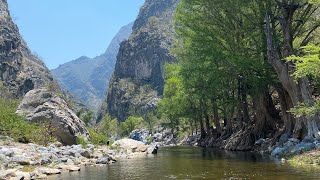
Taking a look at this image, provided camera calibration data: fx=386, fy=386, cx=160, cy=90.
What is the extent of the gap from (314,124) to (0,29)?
17663 cm

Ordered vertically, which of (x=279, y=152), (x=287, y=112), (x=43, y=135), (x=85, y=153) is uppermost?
(x=287, y=112)

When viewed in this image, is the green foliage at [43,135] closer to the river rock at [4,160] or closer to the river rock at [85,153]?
the river rock at [85,153]

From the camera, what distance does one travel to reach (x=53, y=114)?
121 ft

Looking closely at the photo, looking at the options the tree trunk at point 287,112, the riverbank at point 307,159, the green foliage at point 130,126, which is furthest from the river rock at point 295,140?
the green foliage at point 130,126

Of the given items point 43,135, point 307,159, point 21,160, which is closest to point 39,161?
point 21,160

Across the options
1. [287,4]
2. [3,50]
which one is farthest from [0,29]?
[287,4]

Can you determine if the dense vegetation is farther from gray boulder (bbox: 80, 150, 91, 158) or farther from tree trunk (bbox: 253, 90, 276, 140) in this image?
gray boulder (bbox: 80, 150, 91, 158)

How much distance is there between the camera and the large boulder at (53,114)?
36781mm

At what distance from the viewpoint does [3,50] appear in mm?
169375

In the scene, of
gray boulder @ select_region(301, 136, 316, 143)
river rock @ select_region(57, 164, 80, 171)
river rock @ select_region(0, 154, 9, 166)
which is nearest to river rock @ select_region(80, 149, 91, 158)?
river rock @ select_region(57, 164, 80, 171)

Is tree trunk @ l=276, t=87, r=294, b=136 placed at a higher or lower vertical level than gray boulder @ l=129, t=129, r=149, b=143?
lower

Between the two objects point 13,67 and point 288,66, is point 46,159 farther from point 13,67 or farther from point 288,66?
point 13,67

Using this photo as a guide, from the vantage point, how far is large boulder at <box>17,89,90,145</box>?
121 ft

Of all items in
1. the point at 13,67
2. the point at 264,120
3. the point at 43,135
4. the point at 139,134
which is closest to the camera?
the point at 43,135
